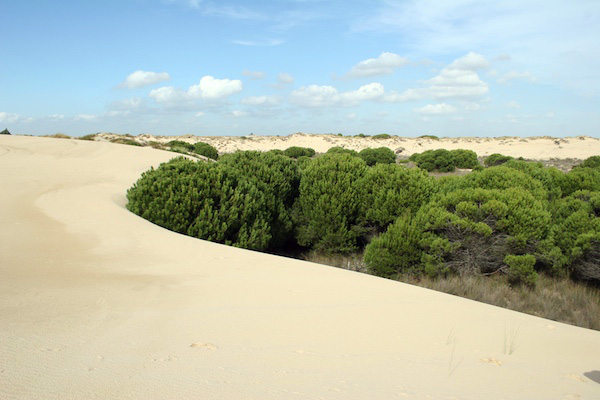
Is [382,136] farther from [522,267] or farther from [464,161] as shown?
[522,267]

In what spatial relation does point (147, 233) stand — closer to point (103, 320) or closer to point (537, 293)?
point (103, 320)

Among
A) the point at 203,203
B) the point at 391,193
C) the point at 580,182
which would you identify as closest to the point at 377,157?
the point at 580,182

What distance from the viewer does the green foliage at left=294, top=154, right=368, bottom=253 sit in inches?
492

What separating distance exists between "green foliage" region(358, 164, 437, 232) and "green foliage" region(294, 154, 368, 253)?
315 mm

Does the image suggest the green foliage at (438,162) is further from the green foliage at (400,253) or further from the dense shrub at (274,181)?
the green foliage at (400,253)

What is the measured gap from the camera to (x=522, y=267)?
31.0ft

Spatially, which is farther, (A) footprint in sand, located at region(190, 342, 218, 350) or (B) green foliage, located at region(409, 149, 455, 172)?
(B) green foliage, located at region(409, 149, 455, 172)

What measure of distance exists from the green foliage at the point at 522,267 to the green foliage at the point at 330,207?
161 inches

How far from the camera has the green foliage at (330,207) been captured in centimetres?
1249

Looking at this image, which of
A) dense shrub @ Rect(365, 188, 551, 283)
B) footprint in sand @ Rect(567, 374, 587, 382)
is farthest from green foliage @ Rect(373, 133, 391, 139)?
footprint in sand @ Rect(567, 374, 587, 382)

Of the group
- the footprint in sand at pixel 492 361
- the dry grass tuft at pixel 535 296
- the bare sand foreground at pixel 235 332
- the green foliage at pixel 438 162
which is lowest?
the dry grass tuft at pixel 535 296

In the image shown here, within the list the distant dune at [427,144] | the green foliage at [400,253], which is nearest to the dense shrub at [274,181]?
the green foliage at [400,253]

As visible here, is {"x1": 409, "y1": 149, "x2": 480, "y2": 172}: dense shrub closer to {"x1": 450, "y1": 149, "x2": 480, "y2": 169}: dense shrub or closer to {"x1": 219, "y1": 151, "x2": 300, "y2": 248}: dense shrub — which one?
{"x1": 450, "y1": 149, "x2": 480, "y2": 169}: dense shrub

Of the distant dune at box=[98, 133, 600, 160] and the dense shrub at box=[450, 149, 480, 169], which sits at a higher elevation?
the distant dune at box=[98, 133, 600, 160]
